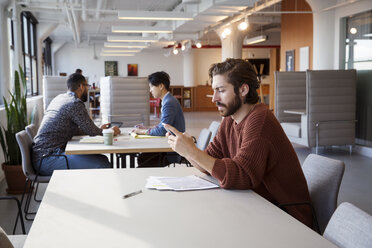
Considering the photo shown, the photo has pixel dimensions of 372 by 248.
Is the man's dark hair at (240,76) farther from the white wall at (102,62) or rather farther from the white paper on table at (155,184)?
the white wall at (102,62)

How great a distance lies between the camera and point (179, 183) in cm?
214

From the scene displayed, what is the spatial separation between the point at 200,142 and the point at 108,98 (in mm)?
3293

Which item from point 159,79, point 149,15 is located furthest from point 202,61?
point 159,79

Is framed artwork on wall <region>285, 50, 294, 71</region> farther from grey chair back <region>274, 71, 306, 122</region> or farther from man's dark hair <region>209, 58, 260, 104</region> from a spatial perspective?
man's dark hair <region>209, 58, 260, 104</region>

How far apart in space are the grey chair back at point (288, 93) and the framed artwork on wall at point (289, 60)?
2.92m

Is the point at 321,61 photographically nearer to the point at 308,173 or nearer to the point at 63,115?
the point at 63,115

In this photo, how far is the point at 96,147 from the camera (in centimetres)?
346

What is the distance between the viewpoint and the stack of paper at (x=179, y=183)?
2055 mm

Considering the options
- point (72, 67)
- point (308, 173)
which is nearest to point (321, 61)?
point (308, 173)

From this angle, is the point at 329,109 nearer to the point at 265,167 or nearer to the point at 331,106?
the point at 331,106

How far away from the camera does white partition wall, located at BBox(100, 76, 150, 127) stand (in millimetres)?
6746

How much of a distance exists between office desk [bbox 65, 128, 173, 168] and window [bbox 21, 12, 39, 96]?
804 cm

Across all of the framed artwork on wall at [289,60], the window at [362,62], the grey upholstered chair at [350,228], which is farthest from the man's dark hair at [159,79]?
the framed artwork on wall at [289,60]

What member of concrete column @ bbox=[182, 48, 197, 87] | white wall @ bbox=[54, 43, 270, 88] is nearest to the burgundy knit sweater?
concrete column @ bbox=[182, 48, 197, 87]
